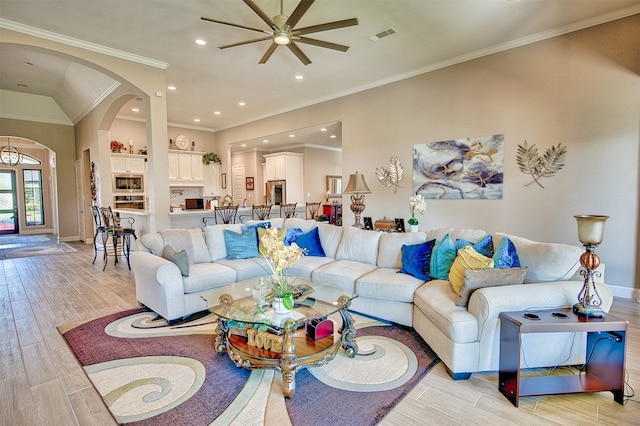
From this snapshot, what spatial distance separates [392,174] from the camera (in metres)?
5.98

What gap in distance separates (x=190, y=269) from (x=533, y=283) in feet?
11.1

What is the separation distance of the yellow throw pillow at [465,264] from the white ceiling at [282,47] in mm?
2837

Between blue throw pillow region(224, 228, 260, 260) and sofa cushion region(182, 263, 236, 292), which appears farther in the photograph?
blue throw pillow region(224, 228, 260, 260)

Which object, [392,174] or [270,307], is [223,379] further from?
[392,174]

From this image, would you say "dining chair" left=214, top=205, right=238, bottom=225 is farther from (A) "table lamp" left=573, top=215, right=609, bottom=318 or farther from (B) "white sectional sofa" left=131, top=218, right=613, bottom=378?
(A) "table lamp" left=573, top=215, right=609, bottom=318

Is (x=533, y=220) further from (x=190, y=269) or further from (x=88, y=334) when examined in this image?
(x=88, y=334)

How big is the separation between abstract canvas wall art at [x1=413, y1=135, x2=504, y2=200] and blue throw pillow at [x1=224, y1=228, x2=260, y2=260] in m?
3.07

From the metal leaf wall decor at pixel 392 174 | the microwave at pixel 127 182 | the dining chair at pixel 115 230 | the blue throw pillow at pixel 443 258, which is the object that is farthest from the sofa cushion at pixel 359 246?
the microwave at pixel 127 182

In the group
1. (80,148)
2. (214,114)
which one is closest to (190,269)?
(214,114)

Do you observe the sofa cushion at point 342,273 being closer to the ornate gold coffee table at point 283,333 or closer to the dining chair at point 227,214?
the ornate gold coffee table at point 283,333

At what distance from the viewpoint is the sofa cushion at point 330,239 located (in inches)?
171

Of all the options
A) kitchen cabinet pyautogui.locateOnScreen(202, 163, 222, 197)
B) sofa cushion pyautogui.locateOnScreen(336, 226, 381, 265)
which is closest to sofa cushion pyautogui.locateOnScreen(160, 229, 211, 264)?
sofa cushion pyautogui.locateOnScreen(336, 226, 381, 265)

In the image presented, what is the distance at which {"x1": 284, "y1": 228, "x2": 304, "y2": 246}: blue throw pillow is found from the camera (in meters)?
4.44

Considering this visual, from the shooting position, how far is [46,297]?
14.0ft
